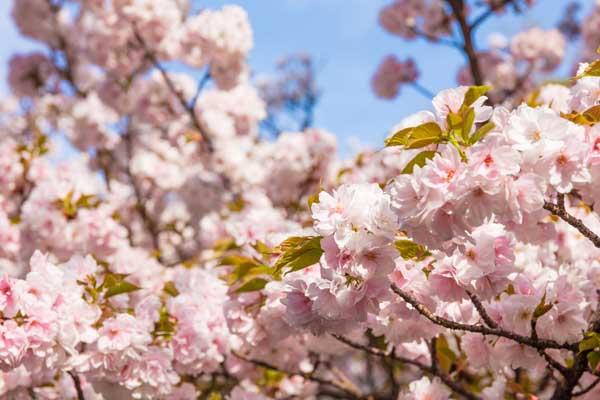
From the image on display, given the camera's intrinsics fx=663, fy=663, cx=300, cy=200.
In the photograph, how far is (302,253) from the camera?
1568 mm

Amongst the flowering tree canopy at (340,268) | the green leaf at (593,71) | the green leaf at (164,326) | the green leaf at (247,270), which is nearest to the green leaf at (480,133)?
the flowering tree canopy at (340,268)

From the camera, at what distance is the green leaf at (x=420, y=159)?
1483 millimetres

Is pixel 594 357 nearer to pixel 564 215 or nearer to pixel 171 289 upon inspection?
pixel 564 215

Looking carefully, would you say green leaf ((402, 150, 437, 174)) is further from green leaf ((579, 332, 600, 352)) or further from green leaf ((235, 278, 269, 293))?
green leaf ((235, 278, 269, 293))

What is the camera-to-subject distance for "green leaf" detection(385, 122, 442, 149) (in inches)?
56.7

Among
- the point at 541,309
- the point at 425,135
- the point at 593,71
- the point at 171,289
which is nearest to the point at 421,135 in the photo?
the point at 425,135

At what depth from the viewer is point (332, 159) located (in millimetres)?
6230

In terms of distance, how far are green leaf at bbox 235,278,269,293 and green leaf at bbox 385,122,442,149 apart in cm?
103

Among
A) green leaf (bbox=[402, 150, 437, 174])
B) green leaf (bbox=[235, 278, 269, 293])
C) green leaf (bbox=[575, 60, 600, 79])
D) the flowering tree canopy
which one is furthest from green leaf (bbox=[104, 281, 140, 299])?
green leaf (bbox=[575, 60, 600, 79])

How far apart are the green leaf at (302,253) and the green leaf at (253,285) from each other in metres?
0.79

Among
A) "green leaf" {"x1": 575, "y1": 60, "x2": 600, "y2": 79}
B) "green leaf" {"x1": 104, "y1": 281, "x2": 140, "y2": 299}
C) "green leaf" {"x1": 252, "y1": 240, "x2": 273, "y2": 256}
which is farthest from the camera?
"green leaf" {"x1": 104, "y1": 281, "x2": 140, "y2": 299}

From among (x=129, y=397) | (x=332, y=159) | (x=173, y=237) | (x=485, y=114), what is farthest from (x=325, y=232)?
(x=173, y=237)

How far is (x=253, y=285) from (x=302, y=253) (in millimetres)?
823

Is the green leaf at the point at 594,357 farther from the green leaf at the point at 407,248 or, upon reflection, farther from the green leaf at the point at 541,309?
the green leaf at the point at 407,248
